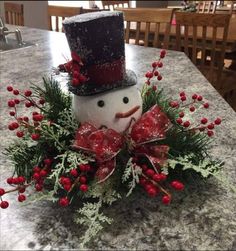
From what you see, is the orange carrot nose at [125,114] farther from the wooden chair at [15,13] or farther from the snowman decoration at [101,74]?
the wooden chair at [15,13]

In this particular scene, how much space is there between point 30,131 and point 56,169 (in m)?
0.11

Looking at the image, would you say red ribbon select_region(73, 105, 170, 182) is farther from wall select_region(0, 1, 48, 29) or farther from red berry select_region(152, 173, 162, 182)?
wall select_region(0, 1, 48, 29)

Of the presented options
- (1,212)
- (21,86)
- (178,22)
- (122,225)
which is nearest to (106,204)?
(122,225)

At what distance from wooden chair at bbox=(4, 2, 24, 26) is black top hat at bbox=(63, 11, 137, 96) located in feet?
8.48

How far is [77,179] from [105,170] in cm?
5

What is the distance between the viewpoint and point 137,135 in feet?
1.86

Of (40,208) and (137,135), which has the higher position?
(137,135)

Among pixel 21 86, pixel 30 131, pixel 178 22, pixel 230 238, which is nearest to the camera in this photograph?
pixel 230 238

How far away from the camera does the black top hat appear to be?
515 mm

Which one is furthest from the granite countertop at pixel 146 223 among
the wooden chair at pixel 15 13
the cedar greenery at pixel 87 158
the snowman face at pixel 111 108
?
the wooden chair at pixel 15 13

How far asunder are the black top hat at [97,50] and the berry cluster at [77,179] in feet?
0.40

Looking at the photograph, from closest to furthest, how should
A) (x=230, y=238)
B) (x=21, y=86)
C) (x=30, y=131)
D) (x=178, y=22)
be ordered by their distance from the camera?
(x=230, y=238) < (x=30, y=131) < (x=21, y=86) < (x=178, y=22)

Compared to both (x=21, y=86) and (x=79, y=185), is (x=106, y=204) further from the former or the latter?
(x=21, y=86)

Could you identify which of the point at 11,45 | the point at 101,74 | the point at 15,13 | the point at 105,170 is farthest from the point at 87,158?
the point at 15,13
